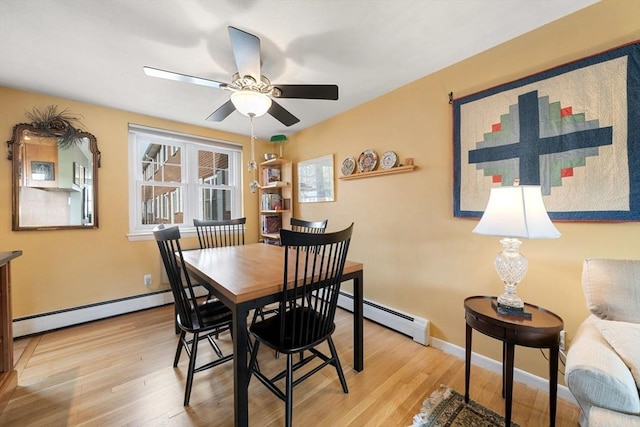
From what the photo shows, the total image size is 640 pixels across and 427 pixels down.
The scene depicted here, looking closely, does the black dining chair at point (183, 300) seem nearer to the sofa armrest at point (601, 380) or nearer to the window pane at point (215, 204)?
the sofa armrest at point (601, 380)

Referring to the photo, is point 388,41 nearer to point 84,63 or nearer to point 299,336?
point 299,336

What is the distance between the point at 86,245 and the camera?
2.57m

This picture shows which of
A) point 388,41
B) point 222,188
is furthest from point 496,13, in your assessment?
point 222,188

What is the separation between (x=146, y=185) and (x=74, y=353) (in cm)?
183

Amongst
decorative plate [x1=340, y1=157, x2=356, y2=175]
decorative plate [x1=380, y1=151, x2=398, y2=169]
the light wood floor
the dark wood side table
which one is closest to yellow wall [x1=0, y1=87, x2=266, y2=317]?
the light wood floor

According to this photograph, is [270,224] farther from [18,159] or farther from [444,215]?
[18,159]

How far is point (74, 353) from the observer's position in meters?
2.00

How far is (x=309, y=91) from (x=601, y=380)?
2021mm

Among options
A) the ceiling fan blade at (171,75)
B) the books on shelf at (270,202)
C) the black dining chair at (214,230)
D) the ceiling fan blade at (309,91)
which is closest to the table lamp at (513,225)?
the ceiling fan blade at (309,91)

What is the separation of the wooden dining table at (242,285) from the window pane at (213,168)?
5.48 ft

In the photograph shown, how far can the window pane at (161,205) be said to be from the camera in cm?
304

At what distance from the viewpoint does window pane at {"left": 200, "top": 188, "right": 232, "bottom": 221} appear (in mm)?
3475

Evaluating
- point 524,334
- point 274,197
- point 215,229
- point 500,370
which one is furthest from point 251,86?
point 500,370

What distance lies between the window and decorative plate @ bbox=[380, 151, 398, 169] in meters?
2.28
